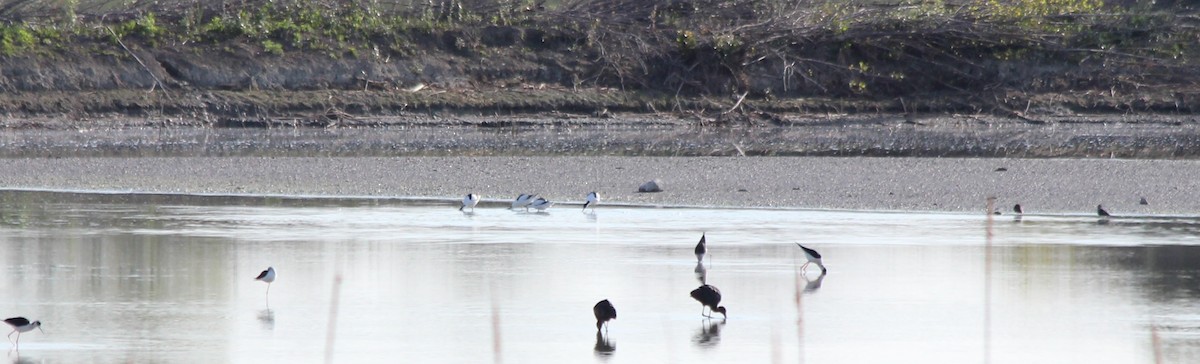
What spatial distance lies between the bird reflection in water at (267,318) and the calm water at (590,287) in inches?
0.9

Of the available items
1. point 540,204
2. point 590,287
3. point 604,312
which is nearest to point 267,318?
point 604,312

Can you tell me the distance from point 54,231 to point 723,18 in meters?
19.2

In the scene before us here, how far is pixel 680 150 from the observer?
854 inches

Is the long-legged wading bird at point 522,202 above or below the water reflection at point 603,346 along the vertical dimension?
above

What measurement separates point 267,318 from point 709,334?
2171 mm

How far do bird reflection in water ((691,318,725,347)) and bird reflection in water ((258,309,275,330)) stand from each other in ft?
6.61

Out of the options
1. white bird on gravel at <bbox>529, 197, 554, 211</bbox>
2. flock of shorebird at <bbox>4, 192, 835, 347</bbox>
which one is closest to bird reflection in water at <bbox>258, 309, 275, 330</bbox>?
flock of shorebird at <bbox>4, 192, 835, 347</bbox>

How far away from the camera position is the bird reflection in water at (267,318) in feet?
25.7

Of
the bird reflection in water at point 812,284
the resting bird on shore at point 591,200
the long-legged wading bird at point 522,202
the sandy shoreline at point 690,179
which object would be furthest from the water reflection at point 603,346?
A: the sandy shoreline at point 690,179

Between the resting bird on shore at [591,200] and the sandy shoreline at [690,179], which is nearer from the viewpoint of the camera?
the resting bird on shore at [591,200]

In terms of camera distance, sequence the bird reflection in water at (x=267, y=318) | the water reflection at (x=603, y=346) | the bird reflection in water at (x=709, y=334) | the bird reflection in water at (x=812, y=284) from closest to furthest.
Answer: the water reflection at (x=603, y=346), the bird reflection in water at (x=709, y=334), the bird reflection in water at (x=267, y=318), the bird reflection in water at (x=812, y=284)

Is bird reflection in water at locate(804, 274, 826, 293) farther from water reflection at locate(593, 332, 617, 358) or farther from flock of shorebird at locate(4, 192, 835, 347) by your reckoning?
water reflection at locate(593, 332, 617, 358)

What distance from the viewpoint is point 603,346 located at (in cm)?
733

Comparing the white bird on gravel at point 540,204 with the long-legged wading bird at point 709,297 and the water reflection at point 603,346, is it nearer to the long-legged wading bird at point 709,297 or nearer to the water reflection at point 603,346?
the long-legged wading bird at point 709,297
